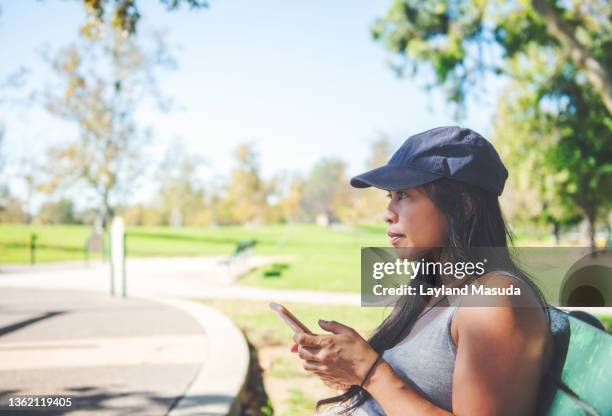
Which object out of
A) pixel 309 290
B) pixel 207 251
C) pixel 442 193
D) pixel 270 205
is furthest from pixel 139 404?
pixel 270 205

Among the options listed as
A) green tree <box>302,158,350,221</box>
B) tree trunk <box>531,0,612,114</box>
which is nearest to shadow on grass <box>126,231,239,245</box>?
green tree <box>302,158,350,221</box>

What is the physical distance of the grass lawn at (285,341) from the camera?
12.4 feet

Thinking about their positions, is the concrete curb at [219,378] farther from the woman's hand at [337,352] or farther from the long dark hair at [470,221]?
the long dark hair at [470,221]

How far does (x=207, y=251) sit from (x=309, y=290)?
18537 mm

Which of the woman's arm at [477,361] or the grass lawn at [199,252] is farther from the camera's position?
the grass lawn at [199,252]

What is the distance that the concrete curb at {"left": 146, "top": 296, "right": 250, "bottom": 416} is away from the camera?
3.05 meters

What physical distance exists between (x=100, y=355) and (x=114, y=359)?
0.21 metres

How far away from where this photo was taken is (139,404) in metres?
3.21

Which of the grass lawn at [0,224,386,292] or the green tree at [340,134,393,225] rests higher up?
the green tree at [340,134,393,225]

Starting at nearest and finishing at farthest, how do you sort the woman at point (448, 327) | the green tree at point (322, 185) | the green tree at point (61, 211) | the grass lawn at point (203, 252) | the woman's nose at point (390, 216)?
the woman at point (448, 327) → the woman's nose at point (390, 216) → the grass lawn at point (203, 252) → the green tree at point (61, 211) → the green tree at point (322, 185)

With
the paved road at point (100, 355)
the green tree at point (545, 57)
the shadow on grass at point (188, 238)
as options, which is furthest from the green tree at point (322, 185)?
the paved road at point (100, 355)

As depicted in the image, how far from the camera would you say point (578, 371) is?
3.71ft

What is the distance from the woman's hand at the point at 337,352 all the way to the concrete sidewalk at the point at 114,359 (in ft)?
6.51

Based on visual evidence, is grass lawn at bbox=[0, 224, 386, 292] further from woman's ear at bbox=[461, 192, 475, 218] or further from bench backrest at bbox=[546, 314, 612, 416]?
bench backrest at bbox=[546, 314, 612, 416]
